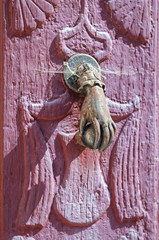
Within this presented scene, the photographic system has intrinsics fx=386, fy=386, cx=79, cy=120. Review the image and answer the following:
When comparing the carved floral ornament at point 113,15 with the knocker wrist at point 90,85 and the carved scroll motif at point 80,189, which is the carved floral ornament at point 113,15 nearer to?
the knocker wrist at point 90,85

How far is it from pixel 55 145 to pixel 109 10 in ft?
1.12

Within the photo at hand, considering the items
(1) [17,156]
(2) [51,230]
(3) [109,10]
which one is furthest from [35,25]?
(2) [51,230]

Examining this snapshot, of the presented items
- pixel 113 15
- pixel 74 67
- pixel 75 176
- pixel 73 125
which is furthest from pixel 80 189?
pixel 113 15

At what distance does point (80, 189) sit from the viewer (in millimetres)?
884

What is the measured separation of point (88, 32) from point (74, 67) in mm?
90

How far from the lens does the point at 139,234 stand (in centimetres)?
91

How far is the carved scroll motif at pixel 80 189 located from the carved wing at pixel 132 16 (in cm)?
29

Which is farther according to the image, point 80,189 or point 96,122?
point 80,189

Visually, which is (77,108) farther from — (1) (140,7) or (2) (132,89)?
(1) (140,7)

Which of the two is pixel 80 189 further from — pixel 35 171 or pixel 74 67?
pixel 74 67

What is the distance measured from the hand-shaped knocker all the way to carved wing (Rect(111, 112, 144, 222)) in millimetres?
99

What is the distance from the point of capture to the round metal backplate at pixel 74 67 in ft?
2.89

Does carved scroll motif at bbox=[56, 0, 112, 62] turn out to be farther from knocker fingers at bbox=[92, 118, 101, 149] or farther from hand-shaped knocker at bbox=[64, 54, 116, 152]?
knocker fingers at bbox=[92, 118, 101, 149]

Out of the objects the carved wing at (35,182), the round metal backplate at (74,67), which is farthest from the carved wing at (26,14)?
the carved wing at (35,182)
